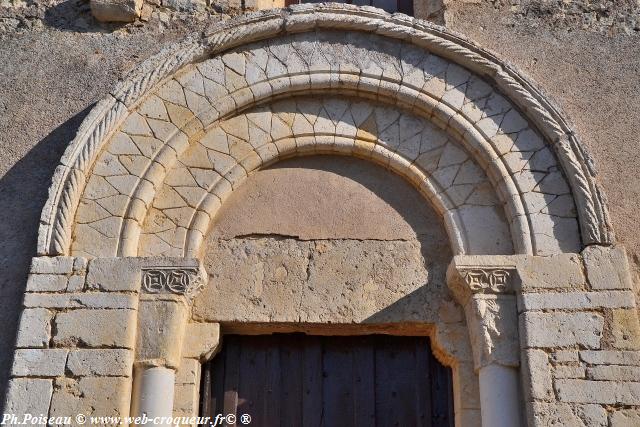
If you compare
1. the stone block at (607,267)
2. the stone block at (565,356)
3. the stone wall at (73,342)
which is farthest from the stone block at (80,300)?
the stone block at (607,267)

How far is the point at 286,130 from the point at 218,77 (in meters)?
0.60

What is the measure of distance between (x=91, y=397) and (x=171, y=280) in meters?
0.82

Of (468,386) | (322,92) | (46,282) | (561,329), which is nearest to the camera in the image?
(561,329)

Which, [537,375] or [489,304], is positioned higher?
[489,304]

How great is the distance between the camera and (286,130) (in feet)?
17.1

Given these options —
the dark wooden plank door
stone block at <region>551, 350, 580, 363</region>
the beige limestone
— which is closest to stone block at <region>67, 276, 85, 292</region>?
the beige limestone

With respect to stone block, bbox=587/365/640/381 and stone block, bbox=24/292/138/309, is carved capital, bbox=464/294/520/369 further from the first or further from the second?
stone block, bbox=24/292/138/309

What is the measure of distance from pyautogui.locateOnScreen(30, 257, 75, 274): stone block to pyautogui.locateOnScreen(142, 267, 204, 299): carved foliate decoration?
18.2 inches

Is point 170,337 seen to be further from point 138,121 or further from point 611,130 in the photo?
point 611,130

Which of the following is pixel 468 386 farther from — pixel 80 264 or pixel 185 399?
pixel 80 264

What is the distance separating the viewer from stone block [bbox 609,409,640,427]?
4.24 m

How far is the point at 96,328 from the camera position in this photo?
14.6 feet

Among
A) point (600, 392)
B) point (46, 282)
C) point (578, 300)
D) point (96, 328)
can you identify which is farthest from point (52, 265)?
point (600, 392)

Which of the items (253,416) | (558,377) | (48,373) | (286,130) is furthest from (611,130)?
(48,373)
